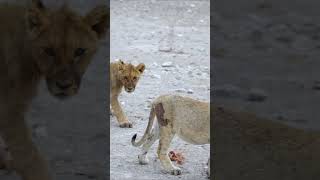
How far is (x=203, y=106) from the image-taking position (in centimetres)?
557

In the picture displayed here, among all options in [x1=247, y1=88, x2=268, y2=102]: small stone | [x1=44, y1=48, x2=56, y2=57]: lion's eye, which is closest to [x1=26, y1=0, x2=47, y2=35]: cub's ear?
[x1=44, y1=48, x2=56, y2=57]: lion's eye

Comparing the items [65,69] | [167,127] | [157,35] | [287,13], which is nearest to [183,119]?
[167,127]

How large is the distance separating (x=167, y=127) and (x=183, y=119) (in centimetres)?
11

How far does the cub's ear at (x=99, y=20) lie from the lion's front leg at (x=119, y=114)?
1.56 m

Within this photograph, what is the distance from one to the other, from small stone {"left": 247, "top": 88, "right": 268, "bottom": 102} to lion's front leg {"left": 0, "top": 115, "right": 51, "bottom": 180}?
98.2 inches

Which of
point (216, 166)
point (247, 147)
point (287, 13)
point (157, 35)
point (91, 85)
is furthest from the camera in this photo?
point (287, 13)

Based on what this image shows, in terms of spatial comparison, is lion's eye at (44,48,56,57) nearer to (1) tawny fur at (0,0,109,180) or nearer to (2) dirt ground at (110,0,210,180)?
(1) tawny fur at (0,0,109,180)

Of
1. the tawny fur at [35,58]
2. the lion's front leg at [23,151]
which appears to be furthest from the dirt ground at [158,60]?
the tawny fur at [35,58]

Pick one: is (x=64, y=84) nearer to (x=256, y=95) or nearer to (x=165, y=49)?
(x=256, y=95)

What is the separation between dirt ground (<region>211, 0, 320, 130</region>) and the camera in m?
6.99

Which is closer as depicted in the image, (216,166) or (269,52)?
(216,166)

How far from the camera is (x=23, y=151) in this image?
4.97 metres

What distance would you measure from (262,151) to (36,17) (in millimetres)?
1334

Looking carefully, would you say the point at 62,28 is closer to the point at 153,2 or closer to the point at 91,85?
the point at 91,85
